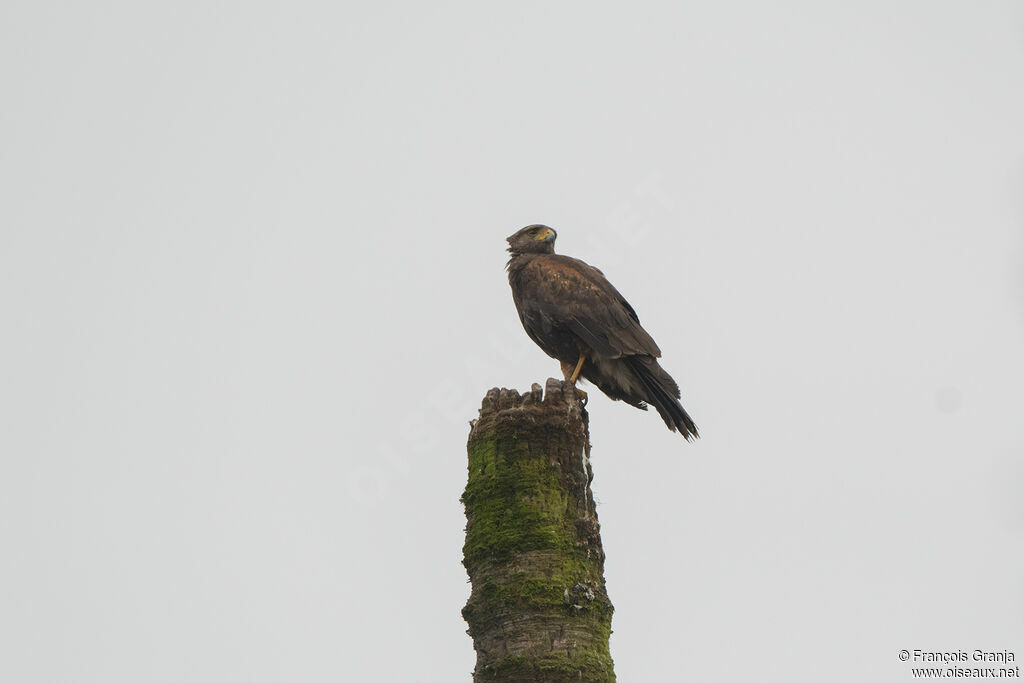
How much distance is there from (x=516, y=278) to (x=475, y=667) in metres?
5.98

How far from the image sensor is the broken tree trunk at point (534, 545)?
499 cm

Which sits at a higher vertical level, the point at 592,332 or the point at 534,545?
the point at 592,332

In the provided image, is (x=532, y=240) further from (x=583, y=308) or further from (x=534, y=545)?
(x=534, y=545)

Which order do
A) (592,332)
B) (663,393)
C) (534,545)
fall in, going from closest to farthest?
(534,545), (663,393), (592,332)

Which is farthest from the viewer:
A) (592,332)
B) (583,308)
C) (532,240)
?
(532,240)

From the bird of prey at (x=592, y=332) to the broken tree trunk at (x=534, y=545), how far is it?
11.9 feet

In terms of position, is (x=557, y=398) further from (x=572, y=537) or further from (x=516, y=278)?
(x=516, y=278)

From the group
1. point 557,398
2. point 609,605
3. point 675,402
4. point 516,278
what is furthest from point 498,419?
point 516,278

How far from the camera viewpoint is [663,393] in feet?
31.0

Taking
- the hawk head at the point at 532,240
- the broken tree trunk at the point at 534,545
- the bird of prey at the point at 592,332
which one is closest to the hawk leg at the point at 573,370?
the bird of prey at the point at 592,332

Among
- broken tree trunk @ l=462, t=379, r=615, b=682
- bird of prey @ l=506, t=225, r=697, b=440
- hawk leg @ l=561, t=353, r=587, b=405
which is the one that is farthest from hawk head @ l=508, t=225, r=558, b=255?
broken tree trunk @ l=462, t=379, r=615, b=682

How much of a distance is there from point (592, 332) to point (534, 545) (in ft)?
15.6

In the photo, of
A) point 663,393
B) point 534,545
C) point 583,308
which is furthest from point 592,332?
point 534,545

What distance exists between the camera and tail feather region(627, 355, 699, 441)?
9.30 meters
